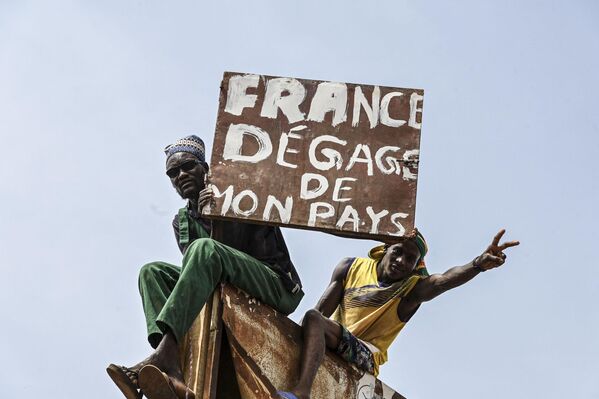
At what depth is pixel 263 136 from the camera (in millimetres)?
12188

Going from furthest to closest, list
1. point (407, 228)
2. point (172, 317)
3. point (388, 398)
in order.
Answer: point (388, 398)
point (407, 228)
point (172, 317)

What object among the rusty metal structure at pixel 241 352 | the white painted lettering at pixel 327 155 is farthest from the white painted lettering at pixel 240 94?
the rusty metal structure at pixel 241 352

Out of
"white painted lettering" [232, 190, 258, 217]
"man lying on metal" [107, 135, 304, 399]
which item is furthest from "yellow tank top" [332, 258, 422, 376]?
"white painted lettering" [232, 190, 258, 217]

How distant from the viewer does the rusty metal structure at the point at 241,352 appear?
1116 cm

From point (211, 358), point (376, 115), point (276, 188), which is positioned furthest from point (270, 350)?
point (376, 115)

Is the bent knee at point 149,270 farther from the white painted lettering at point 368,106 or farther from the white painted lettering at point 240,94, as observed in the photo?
the white painted lettering at point 368,106

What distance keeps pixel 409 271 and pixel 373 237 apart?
1.25 meters

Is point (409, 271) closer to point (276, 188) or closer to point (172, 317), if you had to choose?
point (276, 188)

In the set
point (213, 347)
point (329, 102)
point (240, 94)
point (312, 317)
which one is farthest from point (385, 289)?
point (213, 347)

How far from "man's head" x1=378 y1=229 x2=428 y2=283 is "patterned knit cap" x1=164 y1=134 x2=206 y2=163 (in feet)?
5.89

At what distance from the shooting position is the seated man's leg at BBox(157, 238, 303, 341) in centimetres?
1108

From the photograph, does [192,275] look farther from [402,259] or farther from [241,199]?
[402,259]

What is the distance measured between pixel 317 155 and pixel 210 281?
57.7 inches

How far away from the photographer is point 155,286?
11.5 m
